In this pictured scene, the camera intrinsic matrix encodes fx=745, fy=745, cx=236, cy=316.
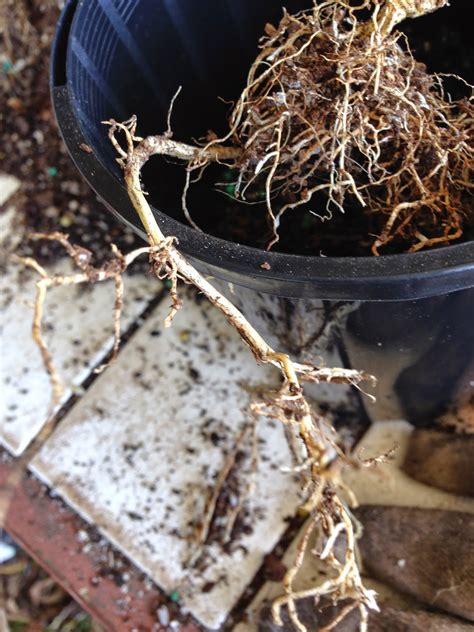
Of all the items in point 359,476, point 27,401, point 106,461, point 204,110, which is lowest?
point 359,476

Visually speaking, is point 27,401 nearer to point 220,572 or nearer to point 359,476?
point 220,572

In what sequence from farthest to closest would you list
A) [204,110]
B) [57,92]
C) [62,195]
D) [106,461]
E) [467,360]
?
1. [62,195]
2. [106,461]
3. [204,110]
4. [467,360]
5. [57,92]

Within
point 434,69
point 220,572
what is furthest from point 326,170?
point 220,572

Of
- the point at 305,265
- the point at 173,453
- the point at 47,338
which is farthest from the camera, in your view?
the point at 47,338

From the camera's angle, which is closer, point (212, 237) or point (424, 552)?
point (212, 237)

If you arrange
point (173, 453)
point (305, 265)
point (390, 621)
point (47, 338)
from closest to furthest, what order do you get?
point (305, 265) < point (390, 621) < point (173, 453) < point (47, 338)

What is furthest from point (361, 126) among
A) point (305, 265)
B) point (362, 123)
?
point (305, 265)

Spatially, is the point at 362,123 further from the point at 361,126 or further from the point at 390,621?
the point at 390,621
